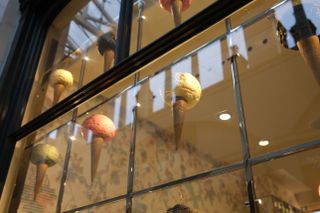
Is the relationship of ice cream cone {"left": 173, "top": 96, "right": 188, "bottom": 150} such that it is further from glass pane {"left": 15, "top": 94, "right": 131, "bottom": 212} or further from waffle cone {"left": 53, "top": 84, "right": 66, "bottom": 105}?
waffle cone {"left": 53, "top": 84, "right": 66, "bottom": 105}

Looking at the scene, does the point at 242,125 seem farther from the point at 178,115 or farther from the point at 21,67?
the point at 21,67

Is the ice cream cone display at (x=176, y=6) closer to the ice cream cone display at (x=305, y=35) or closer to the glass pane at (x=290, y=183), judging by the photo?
the ice cream cone display at (x=305, y=35)

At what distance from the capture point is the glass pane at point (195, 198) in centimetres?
82

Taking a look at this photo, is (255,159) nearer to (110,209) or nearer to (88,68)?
(110,209)

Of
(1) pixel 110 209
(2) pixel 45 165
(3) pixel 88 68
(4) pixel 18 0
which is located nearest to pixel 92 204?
(1) pixel 110 209

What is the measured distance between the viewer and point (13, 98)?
1.25 meters

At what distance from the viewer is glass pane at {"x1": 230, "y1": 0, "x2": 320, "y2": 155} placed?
755 mm

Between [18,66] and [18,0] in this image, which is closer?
[18,66]

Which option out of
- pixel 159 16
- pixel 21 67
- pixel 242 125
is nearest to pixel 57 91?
pixel 21 67

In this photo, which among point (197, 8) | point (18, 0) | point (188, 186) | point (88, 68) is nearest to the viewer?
point (188, 186)

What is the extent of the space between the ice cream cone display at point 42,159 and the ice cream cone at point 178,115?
0.37m

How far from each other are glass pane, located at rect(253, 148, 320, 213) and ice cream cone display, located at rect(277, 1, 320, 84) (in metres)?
0.17

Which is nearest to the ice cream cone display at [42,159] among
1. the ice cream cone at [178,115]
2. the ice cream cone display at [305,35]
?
the ice cream cone at [178,115]

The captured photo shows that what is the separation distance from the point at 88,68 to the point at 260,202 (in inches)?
30.7
